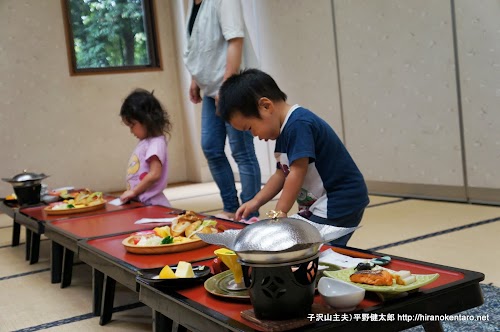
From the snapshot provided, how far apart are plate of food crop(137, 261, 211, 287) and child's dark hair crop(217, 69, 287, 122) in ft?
A: 1.83

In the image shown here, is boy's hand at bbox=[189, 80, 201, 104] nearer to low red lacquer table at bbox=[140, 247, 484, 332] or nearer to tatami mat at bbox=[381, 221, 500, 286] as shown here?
tatami mat at bbox=[381, 221, 500, 286]

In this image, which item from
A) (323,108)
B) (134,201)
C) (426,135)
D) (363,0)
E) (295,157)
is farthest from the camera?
(323,108)

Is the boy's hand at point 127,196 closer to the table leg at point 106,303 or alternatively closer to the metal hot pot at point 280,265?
the table leg at point 106,303

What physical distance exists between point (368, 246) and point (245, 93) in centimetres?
108

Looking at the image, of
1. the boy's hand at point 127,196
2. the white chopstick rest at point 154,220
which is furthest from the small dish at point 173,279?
the boy's hand at point 127,196

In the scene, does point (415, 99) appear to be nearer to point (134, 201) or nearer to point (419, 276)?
point (134, 201)

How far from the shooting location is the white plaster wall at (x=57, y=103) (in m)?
5.64

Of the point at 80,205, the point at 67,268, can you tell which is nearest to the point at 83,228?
the point at 67,268

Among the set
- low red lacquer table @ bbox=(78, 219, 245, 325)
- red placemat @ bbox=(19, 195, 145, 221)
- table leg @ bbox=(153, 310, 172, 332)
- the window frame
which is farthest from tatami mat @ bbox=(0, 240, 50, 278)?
the window frame

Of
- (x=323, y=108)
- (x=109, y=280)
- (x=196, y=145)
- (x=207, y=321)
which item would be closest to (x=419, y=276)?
(x=207, y=321)

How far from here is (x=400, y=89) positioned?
3.84 meters

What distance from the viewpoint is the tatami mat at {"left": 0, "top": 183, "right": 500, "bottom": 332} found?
2042mm

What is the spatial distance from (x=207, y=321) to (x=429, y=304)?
40 cm

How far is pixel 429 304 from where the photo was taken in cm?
116
